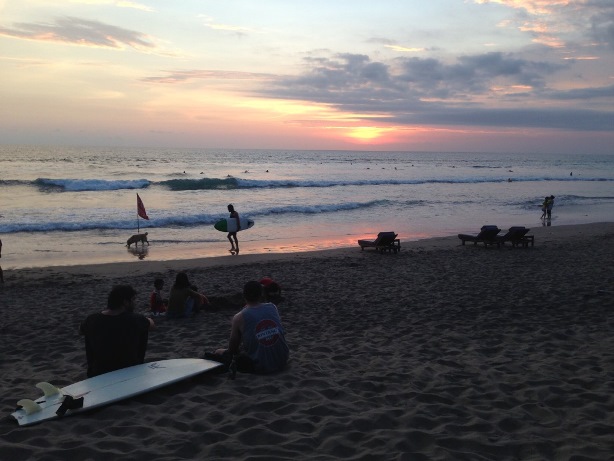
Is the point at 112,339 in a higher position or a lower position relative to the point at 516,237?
higher

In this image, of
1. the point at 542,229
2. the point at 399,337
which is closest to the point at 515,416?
the point at 399,337

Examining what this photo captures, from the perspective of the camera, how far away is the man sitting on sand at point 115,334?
16.1ft

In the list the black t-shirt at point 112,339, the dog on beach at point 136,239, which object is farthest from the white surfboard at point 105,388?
the dog on beach at point 136,239

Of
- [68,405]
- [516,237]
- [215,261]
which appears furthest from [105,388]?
[516,237]

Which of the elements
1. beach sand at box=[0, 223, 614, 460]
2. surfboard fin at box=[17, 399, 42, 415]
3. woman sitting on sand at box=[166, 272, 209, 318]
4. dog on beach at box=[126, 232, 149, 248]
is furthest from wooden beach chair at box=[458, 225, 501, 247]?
surfboard fin at box=[17, 399, 42, 415]

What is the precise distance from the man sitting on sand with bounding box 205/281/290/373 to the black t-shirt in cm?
83

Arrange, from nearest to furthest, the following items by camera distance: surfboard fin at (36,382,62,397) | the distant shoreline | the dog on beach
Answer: surfboard fin at (36,382,62,397)
the distant shoreline
the dog on beach

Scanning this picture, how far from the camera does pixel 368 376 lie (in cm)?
541

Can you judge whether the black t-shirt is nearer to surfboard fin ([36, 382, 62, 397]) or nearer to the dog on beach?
surfboard fin ([36, 382, 62, 397])

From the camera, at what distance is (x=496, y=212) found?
30656mm

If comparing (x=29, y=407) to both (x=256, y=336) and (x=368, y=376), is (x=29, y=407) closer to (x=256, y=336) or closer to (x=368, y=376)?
(x=256, y=336)

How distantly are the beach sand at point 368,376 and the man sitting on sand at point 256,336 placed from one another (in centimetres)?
15

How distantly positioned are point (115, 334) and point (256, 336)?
1.37 meters

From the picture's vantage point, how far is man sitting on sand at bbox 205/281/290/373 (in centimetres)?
541
